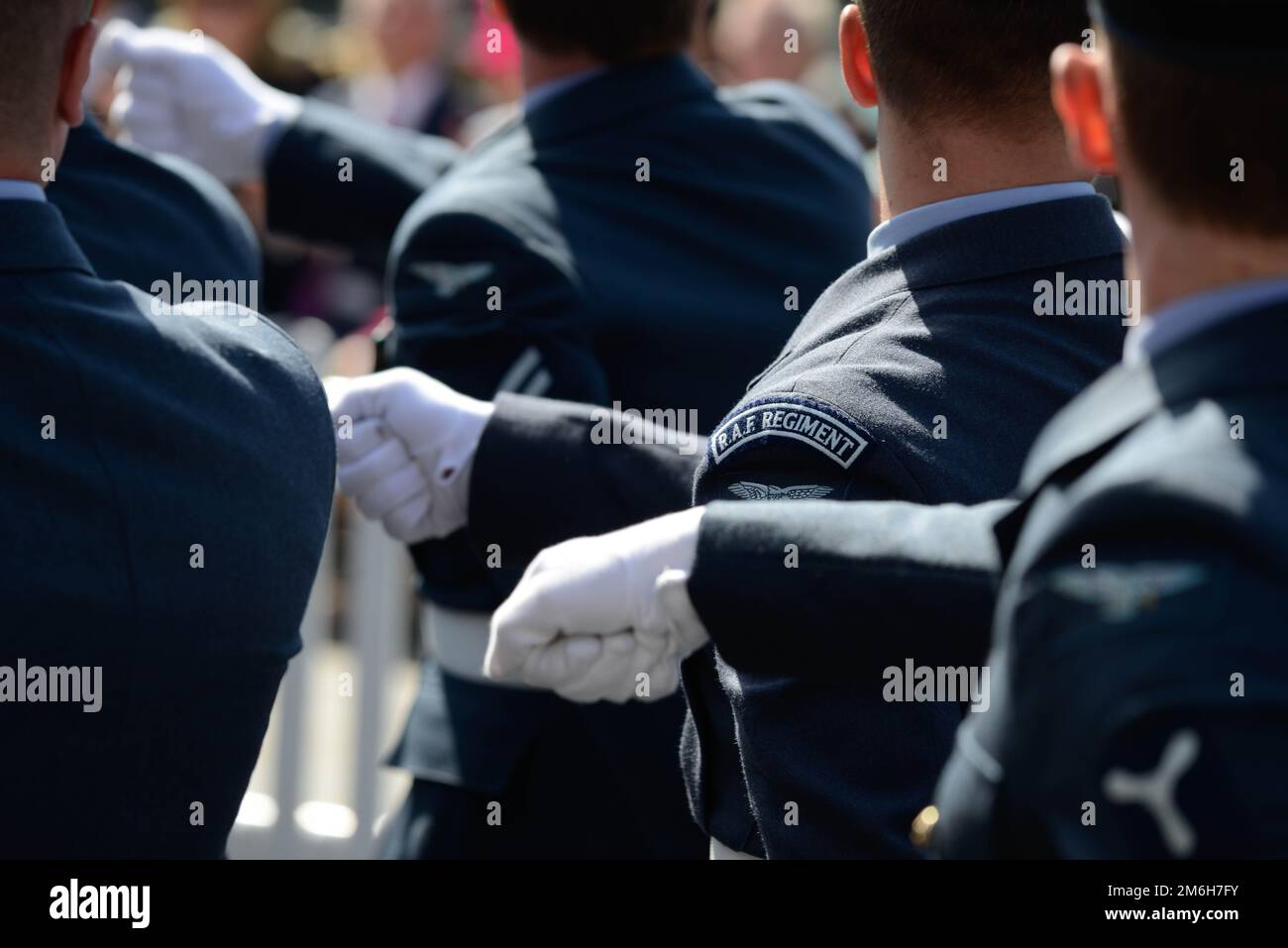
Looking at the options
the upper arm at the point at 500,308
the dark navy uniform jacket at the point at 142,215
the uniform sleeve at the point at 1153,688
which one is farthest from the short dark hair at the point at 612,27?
the uniform sleeve at the point at 1153,688

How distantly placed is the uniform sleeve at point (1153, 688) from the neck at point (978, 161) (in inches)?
31.7

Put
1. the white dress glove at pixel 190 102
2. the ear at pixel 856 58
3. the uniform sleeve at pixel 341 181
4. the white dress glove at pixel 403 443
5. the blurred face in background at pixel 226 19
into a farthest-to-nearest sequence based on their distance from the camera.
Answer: the blurred face in background at pixel 226 19 < the uniform sleeve at pixel 341 181 < the white dress glove at pixel 190 102 < the white dress glove at pixel 403 443 < the ear at pixel 856 58

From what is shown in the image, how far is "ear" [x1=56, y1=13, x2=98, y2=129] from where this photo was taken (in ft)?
5.97

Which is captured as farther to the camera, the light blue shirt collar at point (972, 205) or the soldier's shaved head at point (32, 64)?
the light blue shirt collar at point (972, 205)

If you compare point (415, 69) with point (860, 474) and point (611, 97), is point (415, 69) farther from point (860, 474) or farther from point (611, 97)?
point (860, 474)

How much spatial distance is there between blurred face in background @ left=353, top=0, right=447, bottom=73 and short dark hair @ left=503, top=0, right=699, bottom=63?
4226 millimetres

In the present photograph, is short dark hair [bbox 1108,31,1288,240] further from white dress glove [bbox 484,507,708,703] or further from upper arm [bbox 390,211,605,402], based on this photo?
upper arm [bbox 390,211,605,402]

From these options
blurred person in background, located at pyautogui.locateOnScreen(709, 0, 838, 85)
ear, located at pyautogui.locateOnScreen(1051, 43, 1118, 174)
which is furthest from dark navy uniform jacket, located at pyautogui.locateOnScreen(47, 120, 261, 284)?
blurred person in background, located at pyautogui.locateOnScreen(709, 0, 838, 85)

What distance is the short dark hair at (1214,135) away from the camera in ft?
3.95

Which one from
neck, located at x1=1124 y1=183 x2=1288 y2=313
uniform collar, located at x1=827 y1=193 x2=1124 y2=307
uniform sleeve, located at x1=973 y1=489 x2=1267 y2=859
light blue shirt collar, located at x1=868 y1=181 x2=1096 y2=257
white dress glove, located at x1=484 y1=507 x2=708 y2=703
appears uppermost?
light blue shirt collar, located at x1=868 y1=181 x2=1096 y2=257

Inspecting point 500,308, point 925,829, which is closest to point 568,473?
point 500,308

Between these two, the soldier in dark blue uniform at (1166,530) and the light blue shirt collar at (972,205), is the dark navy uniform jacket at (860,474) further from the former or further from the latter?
the soldier in dark blue uniform at (1166,530)
